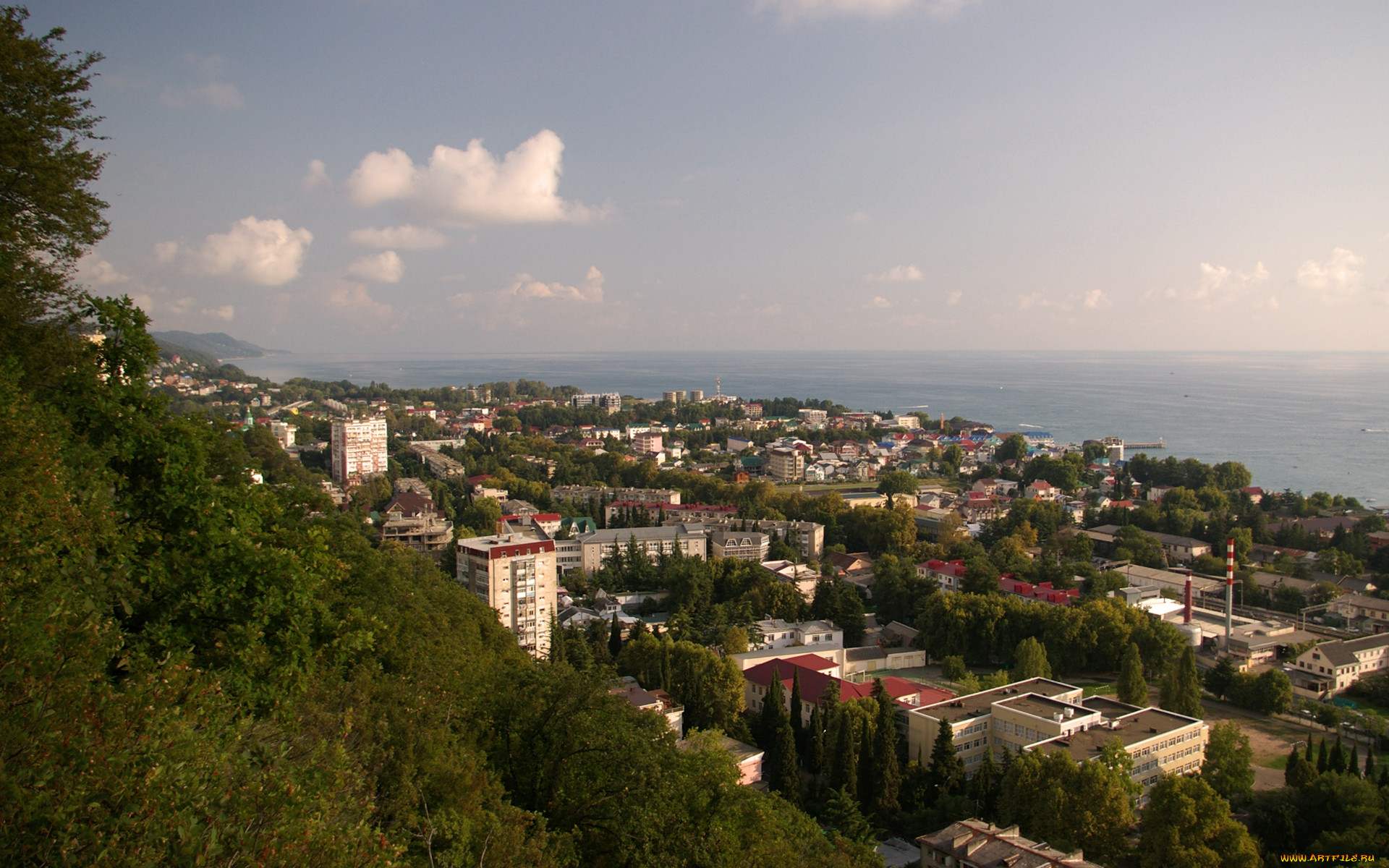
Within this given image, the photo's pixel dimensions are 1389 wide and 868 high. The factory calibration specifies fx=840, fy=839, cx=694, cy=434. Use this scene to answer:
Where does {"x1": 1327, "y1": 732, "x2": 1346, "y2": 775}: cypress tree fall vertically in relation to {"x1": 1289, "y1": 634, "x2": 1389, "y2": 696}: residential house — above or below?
above

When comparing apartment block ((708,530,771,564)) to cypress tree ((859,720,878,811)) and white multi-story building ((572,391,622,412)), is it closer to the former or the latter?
cypress tree ((859,720,878,811))

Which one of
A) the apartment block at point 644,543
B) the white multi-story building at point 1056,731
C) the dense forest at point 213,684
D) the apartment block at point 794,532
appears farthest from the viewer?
the apartment block at point 794,532

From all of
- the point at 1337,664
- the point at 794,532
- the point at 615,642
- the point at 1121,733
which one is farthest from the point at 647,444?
the point at 1121,733

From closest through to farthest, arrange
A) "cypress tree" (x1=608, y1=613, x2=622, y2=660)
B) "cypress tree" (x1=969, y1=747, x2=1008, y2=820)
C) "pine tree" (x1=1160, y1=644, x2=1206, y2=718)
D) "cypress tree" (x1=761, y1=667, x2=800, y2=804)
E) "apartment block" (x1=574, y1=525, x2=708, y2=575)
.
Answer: "cypress tree" (x1=969, y1=747, x2=1008, y2=820)
"cypress tree" (x1=761, y1=667, x2=800, y2=804)
"pine tree" (x1=1160, y1=644, x2=1206, y2=718)
"cypress tree" (x1=608, y1=613, x2=622, y2=660)
"apartment block" (x1=574, y1=525, x2=708, y2=575)

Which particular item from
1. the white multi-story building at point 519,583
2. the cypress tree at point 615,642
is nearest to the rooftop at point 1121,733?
the cypress tree at point 615,642

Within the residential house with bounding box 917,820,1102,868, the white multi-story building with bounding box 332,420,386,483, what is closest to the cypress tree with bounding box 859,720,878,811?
the residential house with bounding box 917,820,1102,868

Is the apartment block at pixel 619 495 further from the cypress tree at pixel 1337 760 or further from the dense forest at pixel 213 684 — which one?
the dense forest at pixel 213 684
